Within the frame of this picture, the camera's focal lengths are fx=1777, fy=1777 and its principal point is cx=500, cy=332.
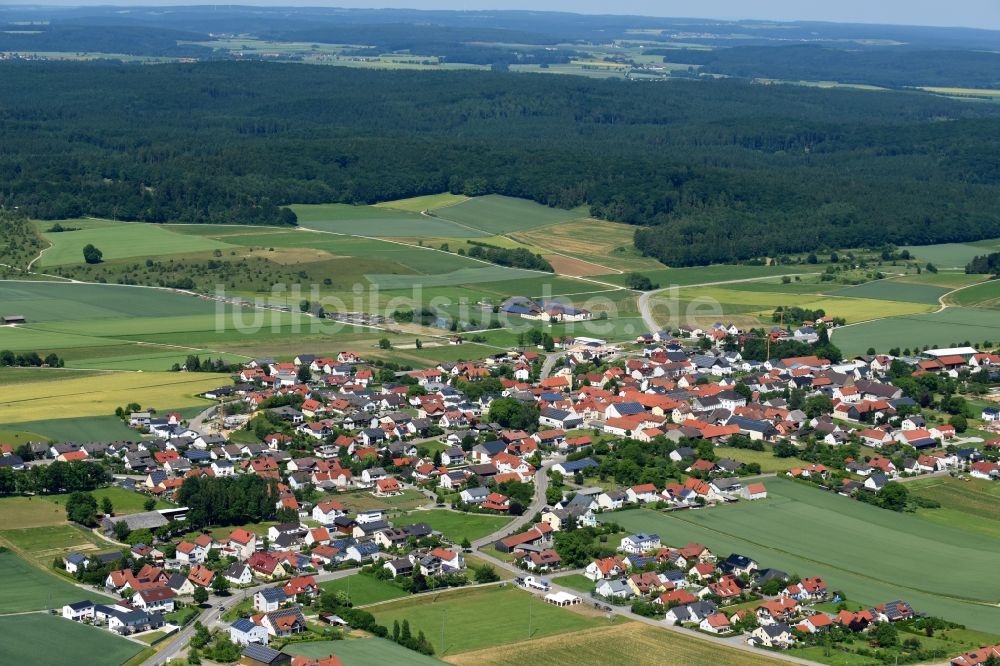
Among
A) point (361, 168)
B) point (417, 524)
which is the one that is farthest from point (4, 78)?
point (417, 524)

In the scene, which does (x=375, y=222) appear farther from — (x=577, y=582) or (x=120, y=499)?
(x=577, y=582)

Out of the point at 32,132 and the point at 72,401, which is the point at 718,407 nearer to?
the point at 72,401

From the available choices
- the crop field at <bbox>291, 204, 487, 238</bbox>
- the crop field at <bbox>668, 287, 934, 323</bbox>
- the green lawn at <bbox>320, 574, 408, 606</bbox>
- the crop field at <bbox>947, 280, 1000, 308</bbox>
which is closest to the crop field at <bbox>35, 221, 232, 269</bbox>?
the crop field at <bbox>291, 204, 487, 238</bbox>

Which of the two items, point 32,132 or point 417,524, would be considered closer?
point 417,524

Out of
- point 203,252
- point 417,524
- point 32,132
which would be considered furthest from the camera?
point 32,132

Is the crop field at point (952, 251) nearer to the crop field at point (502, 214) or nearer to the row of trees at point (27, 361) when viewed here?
the crop field at point (502, 214)

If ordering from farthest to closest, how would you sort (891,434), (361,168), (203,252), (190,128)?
(190,128)
(361,168)
(203,252)
(891,434)

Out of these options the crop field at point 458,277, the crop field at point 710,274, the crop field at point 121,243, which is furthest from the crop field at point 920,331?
the crop field at point 121,243

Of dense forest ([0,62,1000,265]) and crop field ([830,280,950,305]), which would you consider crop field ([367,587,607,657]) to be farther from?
dense forest ([0,62,1000,265])
